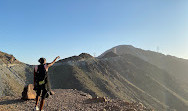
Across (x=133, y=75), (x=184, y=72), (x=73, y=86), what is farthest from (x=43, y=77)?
(x=184, y=72)

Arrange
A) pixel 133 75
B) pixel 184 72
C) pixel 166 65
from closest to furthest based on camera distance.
Result: pixel 133 75, pixel 184 72, pixel 166 65

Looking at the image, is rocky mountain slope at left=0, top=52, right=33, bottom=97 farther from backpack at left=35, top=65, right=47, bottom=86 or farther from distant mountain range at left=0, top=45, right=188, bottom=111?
backpack at left=35, top=65, right=47, bottom=86

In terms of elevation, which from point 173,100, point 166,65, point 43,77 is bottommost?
point 173,100

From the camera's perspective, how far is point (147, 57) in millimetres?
114562

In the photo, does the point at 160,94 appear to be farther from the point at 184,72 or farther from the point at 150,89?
the point at 184,72

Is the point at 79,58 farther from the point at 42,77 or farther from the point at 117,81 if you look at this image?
the point at 42,77

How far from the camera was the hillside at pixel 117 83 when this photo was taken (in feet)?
137

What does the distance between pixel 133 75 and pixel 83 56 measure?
22447mm

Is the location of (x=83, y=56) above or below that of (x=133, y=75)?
above

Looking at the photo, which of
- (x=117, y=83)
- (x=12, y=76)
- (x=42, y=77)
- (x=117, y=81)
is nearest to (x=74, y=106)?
(x=42, y=77)

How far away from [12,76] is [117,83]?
31014 millimetres

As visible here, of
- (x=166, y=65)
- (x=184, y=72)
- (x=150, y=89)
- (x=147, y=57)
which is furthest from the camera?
(x=147, y=57)

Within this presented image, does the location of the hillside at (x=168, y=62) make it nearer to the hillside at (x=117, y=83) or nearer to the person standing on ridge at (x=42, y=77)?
the hillside at (x=117, y=83)

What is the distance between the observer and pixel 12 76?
39562 mm
